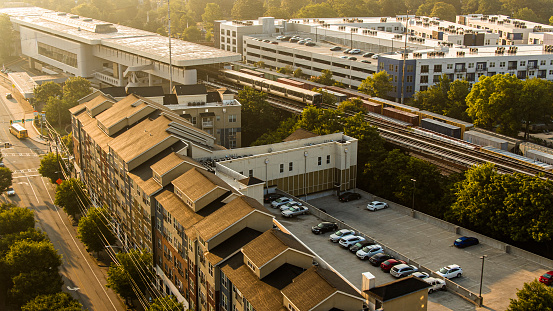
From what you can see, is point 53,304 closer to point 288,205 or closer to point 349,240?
point 288,205

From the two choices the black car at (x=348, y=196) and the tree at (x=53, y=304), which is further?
the black car at (x=348, y=196)

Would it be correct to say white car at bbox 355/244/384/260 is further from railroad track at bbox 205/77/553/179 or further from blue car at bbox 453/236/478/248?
railroad track at bbox 205/77/553/179

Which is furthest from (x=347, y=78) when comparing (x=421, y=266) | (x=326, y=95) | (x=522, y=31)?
→ (x=421, y=266)

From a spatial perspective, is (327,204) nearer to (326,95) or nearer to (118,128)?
(118,128)

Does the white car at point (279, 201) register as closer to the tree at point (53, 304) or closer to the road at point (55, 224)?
the road at point (55, 224)

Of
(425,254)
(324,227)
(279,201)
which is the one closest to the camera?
(425,254)

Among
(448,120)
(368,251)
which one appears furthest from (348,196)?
(448,120)

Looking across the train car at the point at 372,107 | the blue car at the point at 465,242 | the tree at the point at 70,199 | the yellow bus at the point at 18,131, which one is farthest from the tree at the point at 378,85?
the yellow bus at the point at 18,131

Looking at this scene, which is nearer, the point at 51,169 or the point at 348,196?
the point at 348,196
